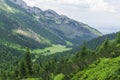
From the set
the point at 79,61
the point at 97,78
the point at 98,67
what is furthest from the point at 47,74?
the point at 97,78

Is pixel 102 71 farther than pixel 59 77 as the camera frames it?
No

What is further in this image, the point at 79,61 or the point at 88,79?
the point at 79,61

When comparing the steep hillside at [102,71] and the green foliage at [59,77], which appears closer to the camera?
the steep hillside at [102,71]

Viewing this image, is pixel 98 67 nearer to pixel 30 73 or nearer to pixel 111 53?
pixel 111 53

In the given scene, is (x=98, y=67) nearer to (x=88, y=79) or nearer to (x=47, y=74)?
(x=88, y=79)

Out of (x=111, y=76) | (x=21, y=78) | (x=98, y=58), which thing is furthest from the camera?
(x=21, y=78)

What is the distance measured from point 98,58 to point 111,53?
5.76m

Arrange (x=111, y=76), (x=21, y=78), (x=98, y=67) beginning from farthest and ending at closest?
(x=21, y=78)
(x=98, y=67)
(x=111, y=76)

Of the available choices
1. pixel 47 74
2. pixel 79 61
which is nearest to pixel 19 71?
pixel 47 74

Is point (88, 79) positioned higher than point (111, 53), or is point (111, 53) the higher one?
point (111, 53)

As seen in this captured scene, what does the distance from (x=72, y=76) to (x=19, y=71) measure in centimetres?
4706

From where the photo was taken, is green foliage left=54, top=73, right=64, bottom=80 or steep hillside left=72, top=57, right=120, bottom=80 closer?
steep hillside left=72, top=57, right=120, bottom=80

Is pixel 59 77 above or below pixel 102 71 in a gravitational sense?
below

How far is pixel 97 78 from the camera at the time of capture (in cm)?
9319
